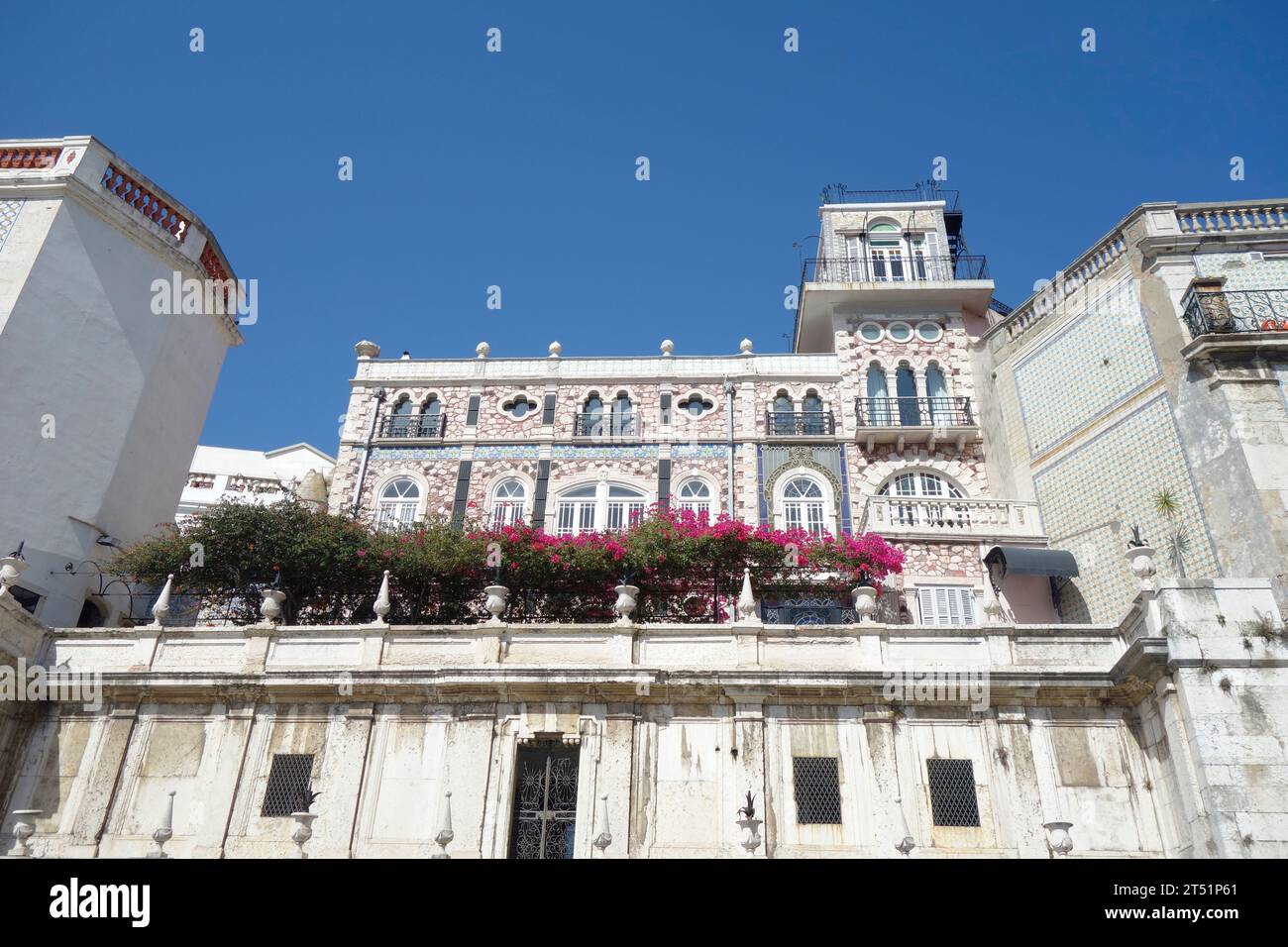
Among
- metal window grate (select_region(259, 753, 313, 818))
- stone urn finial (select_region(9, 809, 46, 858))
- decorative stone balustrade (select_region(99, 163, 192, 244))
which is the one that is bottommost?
stone urn finial (select_region(9, 809, 46, 858))

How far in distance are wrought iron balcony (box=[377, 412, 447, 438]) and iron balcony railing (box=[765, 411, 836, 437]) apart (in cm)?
925

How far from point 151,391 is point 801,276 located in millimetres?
18650

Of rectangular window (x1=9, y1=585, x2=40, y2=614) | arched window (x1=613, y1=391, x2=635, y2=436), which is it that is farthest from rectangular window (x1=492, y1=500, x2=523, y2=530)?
rectangular window (x1=9, y1=585, x2=40, y2=614)

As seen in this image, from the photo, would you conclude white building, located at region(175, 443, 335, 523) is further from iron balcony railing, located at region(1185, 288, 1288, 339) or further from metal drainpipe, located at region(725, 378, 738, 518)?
iron balcony railing, located at region(1185, 288, 1288, 339)

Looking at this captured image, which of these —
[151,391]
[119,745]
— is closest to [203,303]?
[151,391]

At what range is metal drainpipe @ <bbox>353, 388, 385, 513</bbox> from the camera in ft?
87.8

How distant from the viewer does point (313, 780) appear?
15.6 metres

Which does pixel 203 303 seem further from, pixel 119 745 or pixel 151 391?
pixel 119 745

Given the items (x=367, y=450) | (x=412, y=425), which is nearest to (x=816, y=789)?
(x=412, y=425)

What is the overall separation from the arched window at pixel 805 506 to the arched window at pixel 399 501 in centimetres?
986

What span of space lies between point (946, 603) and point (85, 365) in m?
20.1

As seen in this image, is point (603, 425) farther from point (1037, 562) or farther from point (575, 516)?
point (1037, 562)

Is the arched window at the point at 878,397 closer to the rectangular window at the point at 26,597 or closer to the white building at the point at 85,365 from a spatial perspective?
the white building at the point at 85,365

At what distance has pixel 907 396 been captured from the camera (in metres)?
27.3
